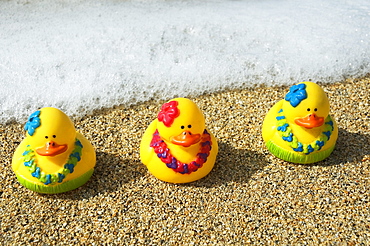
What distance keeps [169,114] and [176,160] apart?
44 centimetres

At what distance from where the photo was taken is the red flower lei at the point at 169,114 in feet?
12.3

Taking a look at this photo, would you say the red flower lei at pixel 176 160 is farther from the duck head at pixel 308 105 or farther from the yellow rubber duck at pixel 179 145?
the duck head at pixel 308 105

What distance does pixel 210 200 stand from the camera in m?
3.96

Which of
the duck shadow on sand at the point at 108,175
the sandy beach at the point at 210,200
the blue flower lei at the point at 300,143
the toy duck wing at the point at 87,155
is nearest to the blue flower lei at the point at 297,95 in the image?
the blue flower lei at the point at 300,143

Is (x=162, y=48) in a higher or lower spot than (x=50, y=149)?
A: lower

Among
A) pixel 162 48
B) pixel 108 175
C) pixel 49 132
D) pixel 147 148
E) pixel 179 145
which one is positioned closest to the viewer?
pixel 49 132

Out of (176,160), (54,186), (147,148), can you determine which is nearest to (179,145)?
(176,160)

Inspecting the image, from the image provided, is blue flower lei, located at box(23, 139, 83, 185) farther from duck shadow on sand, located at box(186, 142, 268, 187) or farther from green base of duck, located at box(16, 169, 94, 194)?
duck shadow on sand, located at box(186, 142, 268, 187)

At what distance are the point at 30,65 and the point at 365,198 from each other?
422 cm

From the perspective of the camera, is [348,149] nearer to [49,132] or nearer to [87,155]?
[87,155]

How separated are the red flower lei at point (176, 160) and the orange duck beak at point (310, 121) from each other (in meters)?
0.85

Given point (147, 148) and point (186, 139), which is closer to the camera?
point (186, 139)

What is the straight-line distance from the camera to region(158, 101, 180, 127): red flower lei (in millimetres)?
3762

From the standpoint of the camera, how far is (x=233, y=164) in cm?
433
